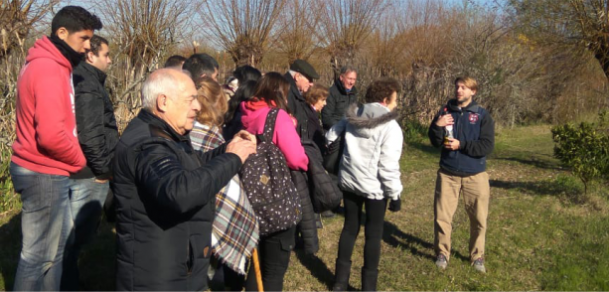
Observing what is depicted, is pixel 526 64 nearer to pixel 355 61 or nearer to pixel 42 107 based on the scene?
pixel 355 61

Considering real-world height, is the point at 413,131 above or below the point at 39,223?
below

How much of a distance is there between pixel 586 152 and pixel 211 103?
17.8 feet

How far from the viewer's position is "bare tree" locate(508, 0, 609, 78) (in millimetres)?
7828

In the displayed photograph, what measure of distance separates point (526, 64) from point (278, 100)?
14.2 metres

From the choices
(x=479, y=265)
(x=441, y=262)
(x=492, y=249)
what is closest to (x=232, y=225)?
(x=441, y=262)

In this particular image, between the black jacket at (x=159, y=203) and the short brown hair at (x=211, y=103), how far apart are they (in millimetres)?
749

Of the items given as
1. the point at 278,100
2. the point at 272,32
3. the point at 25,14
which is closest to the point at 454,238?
the point at 278,100

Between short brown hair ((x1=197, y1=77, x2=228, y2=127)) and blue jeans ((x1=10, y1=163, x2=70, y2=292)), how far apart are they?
0.87 meters

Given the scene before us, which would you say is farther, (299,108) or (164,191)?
(299,108)

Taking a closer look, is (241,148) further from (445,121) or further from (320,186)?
(445,121)

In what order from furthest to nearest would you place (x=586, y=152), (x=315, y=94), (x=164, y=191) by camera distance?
(x=586, y=152) < (x=315, y=94) < (x=164, y=191)

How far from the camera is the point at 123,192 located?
2.10 m

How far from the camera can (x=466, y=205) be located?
15.0ft

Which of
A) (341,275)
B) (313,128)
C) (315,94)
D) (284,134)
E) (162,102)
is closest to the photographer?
(162,102)
